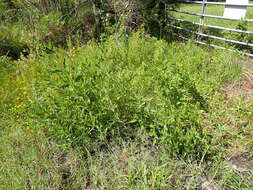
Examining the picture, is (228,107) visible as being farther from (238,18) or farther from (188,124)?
(238,18)

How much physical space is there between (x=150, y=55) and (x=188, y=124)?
224 cm

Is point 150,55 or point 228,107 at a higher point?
point 150,55

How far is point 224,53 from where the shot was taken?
148 inches

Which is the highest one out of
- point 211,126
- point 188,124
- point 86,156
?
point 188,124

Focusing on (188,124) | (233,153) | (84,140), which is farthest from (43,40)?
(233,153)

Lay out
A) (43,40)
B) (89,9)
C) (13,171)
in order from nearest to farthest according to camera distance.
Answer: (13,171), (43,40), (89,9)

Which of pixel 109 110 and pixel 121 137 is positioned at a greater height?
pixel 109 110

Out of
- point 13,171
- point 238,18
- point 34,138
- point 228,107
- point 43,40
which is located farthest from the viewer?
point 43,40

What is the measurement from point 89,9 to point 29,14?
58.6 inches

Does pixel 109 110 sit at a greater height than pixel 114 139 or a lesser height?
greater

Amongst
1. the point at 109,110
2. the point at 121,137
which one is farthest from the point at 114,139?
the point at 109,110

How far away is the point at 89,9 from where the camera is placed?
541cm

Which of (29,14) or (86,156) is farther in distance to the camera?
(29,14)

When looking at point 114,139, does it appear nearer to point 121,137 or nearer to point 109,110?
point 121,137
